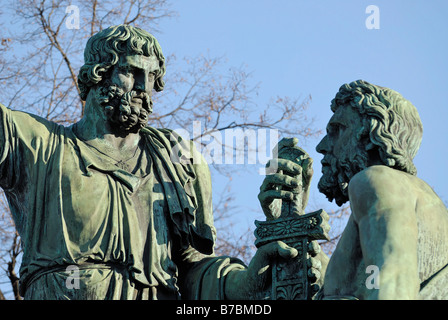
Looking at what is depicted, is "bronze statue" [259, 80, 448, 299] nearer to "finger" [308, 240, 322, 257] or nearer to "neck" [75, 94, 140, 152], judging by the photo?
"finger" [308, 240, 322, 257]

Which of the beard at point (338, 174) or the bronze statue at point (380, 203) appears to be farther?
the beard at point (338, 174)

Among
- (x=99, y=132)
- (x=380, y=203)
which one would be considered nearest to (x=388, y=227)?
(x=380, y=203)

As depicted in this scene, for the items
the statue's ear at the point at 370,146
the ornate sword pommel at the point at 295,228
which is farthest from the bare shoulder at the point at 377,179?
the ornate sword pommel at the point at 295,228

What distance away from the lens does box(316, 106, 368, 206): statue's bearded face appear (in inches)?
363

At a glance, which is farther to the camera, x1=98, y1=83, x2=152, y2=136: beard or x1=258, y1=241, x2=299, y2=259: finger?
x1=98, y1=83, x2=152, y2=136: beard

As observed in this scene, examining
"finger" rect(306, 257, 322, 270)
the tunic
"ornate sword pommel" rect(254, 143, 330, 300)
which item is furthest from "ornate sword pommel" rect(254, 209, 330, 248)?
the tunic

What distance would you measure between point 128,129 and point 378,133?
2.11m

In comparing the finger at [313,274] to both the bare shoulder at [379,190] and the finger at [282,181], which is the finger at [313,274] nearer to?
the finger at [282,181]

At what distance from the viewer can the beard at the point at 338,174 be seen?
9224 millimetres

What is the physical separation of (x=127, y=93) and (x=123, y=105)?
95 mm

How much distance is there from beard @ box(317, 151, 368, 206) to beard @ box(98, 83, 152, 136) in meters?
1.51
